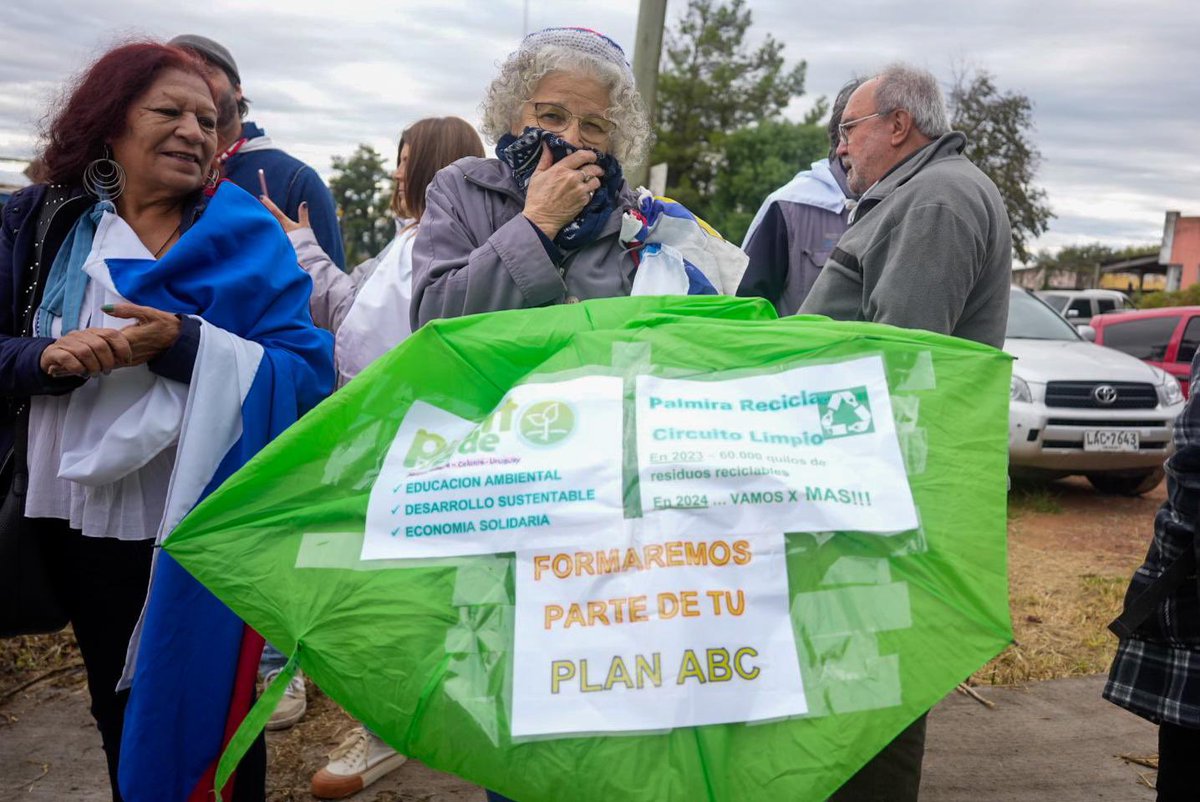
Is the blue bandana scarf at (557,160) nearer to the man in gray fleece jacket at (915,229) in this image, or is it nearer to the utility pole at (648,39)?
the man in gray fleece jacket at (915,229)

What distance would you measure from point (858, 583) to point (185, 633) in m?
1.56

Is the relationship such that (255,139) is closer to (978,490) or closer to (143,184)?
(143,184)

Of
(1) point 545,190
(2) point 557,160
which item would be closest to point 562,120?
(2) point 557,160

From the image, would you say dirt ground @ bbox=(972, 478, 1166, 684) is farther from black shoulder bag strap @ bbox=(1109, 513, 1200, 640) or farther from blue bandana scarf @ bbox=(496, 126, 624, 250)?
blue bandana scarf @ bbox=(496, 126, 624, 250)

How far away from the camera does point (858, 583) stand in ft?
4.73

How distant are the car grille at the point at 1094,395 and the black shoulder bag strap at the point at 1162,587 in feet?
20.3

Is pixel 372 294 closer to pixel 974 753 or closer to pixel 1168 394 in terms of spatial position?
pixel 974 753

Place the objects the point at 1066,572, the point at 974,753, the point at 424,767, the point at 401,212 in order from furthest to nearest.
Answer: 1. the point at 1066,572
2. the point at 401,212
3. the point at 974,753
4. the point at 424,767

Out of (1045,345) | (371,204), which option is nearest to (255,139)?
(1045,345)

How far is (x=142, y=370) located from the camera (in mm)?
2371

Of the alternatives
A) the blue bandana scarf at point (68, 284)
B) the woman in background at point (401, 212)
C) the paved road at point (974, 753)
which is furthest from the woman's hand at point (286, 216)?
the paved road at point (974, 753)

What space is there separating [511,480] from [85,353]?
1216mm

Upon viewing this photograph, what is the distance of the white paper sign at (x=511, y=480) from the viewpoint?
4.74 ft

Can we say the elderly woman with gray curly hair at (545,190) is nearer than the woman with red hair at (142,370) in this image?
Yes
